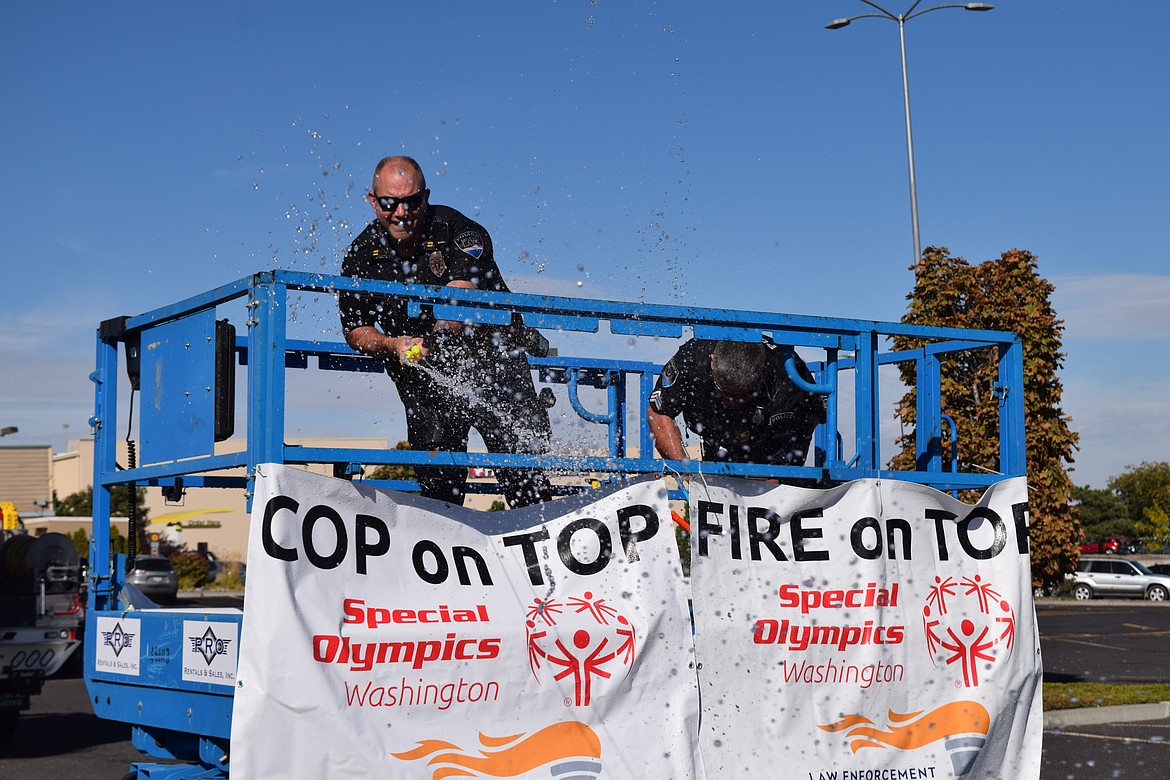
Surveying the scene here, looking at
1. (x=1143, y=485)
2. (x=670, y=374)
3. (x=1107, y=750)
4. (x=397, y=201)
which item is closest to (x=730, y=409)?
(x=670, y=374)

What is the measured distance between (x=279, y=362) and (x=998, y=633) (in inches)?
111

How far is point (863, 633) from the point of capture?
4.35m

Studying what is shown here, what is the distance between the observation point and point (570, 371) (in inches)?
246

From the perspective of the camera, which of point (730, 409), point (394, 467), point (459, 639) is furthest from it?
point (394, 467)

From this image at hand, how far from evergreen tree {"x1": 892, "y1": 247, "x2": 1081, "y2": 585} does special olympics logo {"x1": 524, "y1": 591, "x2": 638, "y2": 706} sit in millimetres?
7966

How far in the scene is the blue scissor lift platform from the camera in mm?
3611

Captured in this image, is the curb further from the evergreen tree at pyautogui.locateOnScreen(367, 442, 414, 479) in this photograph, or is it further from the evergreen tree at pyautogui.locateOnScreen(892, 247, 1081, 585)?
the evergreen tree at pyautogui.locateOnScreen(367, 442, 414, 479)

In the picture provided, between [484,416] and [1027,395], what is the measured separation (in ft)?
26.8

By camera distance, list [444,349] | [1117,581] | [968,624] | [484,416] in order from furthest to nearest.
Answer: [1117,581] < [484,416] < [968,624] < [444,349]

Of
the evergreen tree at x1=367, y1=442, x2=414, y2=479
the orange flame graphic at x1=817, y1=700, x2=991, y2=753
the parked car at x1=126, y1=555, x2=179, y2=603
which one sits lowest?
the parked car at x1=126, y1=555, x2=179, y2=603

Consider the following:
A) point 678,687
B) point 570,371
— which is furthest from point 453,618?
point 570,371

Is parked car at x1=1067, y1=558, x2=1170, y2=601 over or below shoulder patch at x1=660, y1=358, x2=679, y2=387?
below

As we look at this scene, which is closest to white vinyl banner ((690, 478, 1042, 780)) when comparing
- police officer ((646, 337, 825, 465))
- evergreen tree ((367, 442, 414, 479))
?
police officer ((646, 337, 825, 465))

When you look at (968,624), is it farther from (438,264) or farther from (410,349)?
(438,264)
